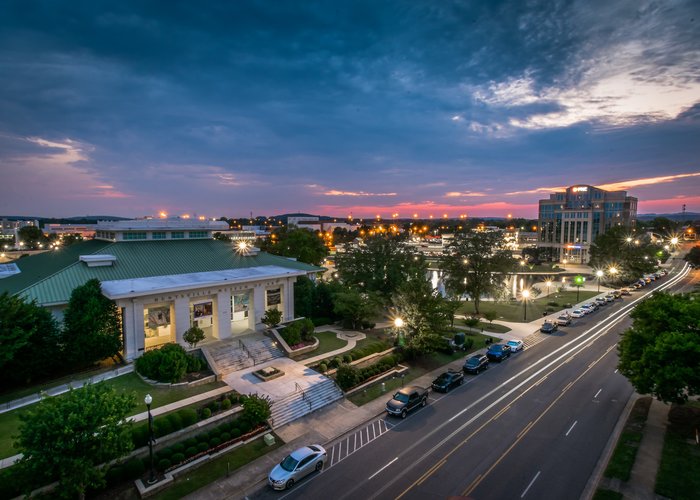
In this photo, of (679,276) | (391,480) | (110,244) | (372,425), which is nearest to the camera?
(391,480)

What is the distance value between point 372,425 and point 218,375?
12146mm

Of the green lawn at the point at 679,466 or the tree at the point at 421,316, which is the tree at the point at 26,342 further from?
the green lawn at the point at 679,466

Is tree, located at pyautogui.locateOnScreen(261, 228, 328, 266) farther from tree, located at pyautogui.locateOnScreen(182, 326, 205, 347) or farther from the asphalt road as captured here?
the asphalt road

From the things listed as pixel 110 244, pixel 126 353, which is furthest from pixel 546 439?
pixel 110 244

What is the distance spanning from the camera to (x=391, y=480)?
1819cm

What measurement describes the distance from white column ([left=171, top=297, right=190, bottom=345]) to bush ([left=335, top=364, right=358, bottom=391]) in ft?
45.3

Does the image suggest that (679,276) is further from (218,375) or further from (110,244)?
(110,244)

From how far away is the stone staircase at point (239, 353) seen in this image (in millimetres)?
29375

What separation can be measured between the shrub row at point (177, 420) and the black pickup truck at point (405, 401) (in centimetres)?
1035

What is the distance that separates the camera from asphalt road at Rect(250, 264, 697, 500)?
1755 centimetres

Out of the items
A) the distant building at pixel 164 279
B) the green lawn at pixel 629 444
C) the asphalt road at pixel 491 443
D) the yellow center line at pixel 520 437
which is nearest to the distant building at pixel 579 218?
the asphalt road at pixel 491 443

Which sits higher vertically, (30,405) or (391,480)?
(30,405)

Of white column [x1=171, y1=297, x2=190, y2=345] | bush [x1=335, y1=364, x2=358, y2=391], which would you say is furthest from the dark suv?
white column [x1=171, y1=297, x2=190, y2=345]

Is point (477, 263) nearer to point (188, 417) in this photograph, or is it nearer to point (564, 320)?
point (564, 320)
